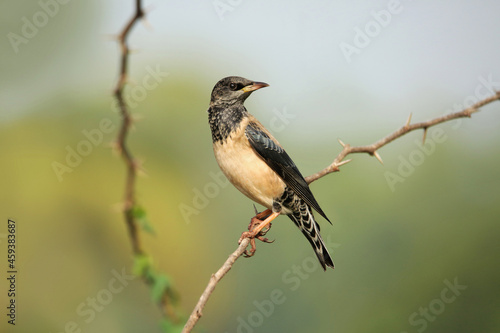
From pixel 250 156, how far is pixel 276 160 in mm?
232

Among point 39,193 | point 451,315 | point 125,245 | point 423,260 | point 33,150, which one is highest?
point 33,150

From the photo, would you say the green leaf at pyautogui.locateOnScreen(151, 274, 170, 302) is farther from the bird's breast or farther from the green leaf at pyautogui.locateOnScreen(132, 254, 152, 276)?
the bird's breast

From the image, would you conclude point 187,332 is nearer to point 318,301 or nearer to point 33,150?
point 318,301

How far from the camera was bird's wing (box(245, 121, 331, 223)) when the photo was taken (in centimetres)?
372

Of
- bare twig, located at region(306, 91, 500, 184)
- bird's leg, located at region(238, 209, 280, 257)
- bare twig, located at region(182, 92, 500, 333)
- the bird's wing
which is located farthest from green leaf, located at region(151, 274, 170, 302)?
the bird's wing

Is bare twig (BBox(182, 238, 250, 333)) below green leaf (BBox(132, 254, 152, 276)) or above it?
below

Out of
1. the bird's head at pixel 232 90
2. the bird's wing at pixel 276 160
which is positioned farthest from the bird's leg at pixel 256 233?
the bird's head at pixel 232 90

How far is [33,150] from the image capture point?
8.40 metres

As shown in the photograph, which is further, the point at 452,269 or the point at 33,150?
the point at 33,150

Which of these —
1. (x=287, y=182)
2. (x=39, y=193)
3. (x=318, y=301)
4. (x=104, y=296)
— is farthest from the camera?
(x=39, y=193)

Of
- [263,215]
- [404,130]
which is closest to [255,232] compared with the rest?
[263,215]

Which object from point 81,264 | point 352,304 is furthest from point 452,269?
point 81,264

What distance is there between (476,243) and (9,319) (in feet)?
22.0

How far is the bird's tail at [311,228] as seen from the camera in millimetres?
4043
